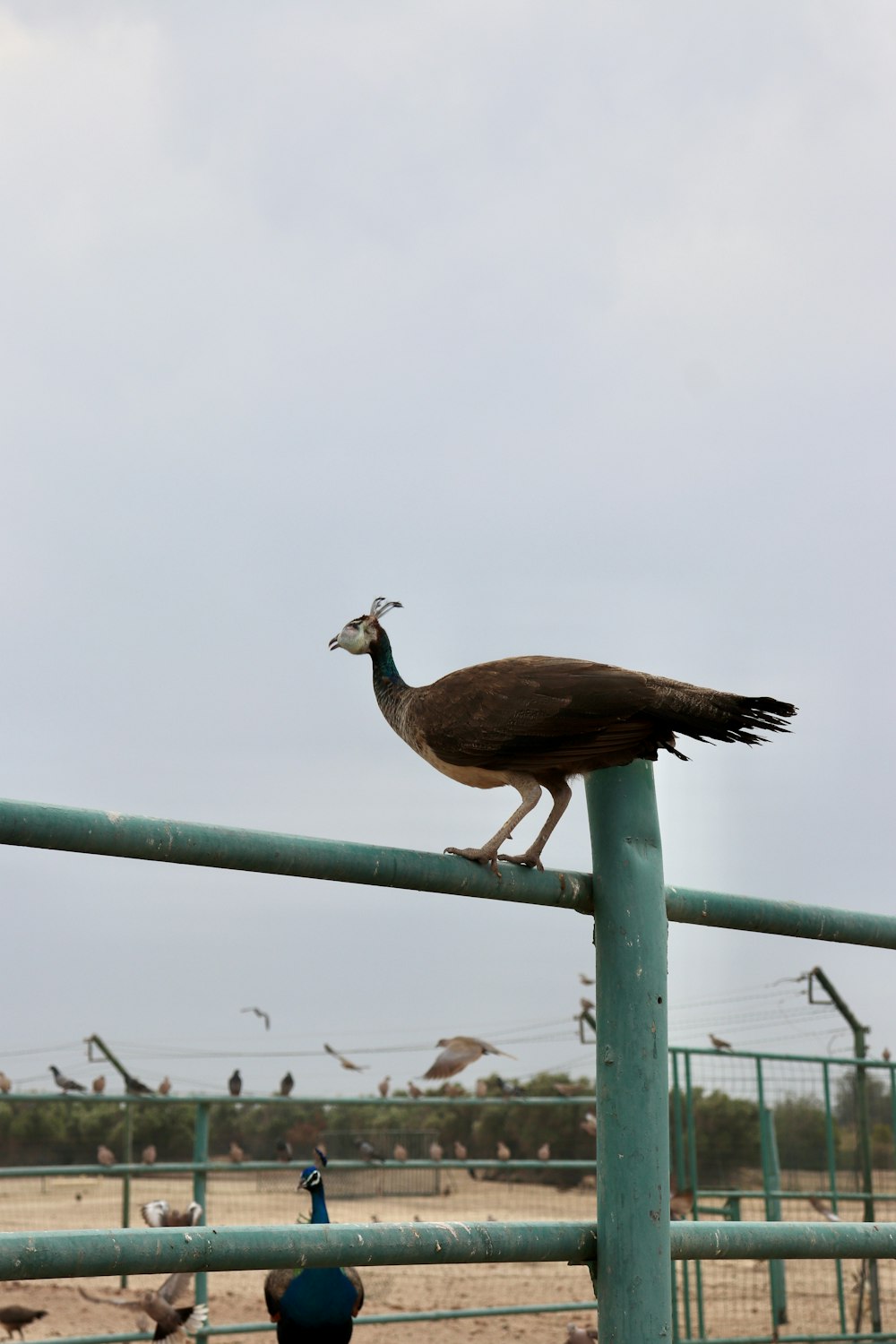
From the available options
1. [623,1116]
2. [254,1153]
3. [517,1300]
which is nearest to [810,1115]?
[517,1300]

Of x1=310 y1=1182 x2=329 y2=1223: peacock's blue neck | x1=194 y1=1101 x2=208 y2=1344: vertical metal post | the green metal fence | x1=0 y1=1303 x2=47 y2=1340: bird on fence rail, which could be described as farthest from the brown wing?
x1=0 y1=1303 x2=47 y2=1340: bird on fence rail

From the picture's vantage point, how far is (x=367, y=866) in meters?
1.51

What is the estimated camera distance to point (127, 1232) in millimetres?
1242

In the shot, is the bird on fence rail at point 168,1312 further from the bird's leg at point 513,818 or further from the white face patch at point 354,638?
the bird's leg at point 513,818

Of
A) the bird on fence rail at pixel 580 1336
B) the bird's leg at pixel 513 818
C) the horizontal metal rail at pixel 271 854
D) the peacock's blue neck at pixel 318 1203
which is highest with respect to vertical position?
the bird's leg at pixel 513 818

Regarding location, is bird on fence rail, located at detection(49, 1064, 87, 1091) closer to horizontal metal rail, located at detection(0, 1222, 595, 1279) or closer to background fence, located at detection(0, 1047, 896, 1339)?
background fence, located at detection(0, 1047, 896, 1339)

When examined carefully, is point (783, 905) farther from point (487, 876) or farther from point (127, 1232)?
point (127, 1232)

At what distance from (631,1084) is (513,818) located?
908mm

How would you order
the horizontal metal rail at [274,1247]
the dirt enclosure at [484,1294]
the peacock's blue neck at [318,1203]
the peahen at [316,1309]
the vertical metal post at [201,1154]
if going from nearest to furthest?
the horizontal metal rail at [274,1247], the peahen at [316,1309], the peacock's blue neck at [318,1203], the vertical metal post at [201,1154], the dirt enclosure at [484,1294]

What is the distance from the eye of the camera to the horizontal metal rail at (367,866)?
1.28m

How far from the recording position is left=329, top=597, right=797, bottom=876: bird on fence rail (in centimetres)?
218

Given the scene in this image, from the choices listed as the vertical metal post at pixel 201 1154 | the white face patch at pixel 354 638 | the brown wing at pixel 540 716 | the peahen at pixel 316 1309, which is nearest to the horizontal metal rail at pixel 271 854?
the brown wing at pixel 540 716

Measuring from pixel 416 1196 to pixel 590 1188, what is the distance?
7542 mm

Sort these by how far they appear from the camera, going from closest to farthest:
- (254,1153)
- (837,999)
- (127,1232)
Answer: (127,1232) < (837,999) < (254,1153)
